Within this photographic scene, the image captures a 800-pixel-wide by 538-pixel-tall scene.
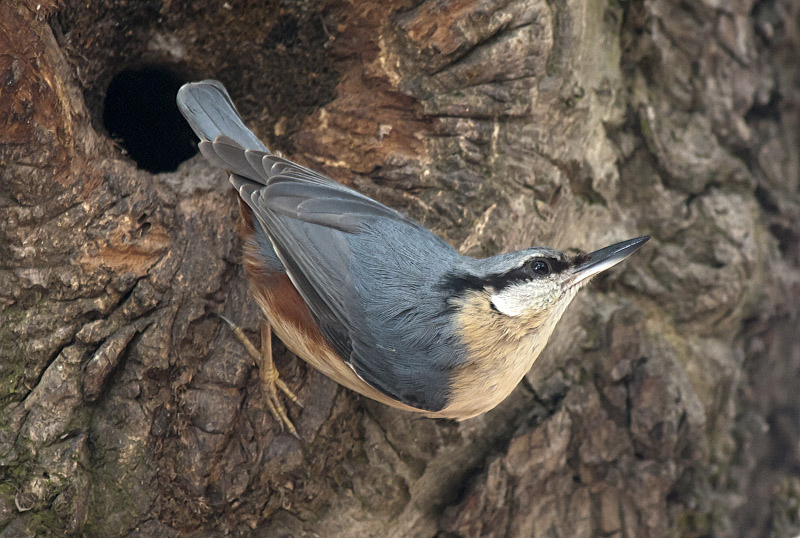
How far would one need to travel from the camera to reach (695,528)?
119 inches

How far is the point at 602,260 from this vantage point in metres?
2.20

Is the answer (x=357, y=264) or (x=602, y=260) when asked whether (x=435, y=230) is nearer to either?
(x=357, y=264)

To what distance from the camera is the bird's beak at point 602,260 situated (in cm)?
217

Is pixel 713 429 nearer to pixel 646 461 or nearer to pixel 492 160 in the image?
pixel 646 461

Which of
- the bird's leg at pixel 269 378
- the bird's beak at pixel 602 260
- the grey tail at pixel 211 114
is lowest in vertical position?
the bird's beak at pixel 602 260

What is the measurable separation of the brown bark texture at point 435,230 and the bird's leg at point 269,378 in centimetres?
4

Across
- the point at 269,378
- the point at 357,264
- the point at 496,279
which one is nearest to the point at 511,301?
the point at 496,279

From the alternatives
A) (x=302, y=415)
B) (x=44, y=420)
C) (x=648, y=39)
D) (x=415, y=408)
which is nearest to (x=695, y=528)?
(x=415, y=408)

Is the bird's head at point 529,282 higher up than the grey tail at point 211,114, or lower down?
lower down

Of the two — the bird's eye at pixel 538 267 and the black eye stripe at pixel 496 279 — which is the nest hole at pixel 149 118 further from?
the bird's eye at pixel 538 267

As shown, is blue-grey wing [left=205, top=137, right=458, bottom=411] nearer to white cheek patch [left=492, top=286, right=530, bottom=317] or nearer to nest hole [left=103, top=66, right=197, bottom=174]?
white cheek patch [left=492, top=286, right=530, bottom=317]

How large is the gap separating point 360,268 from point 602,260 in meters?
0.79

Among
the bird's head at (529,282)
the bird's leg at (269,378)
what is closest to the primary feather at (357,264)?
the bird's head at (529,282)

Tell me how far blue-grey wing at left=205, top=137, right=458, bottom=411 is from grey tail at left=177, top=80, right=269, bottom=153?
0.33ft
